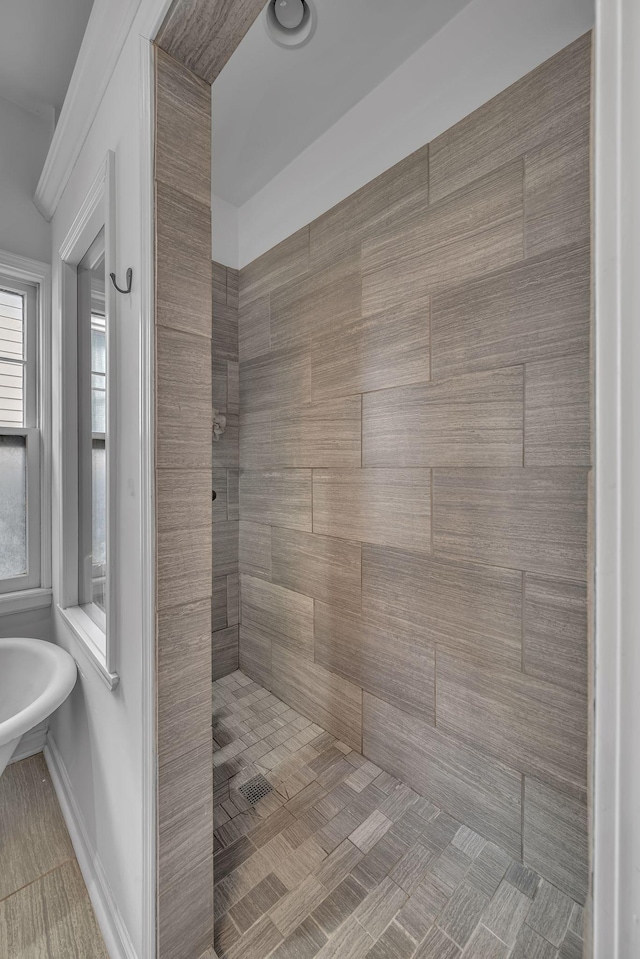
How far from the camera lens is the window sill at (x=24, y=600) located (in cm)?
170

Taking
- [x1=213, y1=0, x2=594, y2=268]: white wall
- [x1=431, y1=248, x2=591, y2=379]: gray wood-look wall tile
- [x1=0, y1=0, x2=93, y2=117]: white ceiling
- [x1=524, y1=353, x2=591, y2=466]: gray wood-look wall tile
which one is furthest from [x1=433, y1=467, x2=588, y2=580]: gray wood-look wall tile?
[x1=0, y1=0, x2=93, y2=117]: white ceiling

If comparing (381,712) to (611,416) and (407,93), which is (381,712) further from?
(407,93)

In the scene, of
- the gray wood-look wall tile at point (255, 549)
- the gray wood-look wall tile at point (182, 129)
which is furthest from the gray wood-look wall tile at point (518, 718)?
the gray wood-look wall tile at point (182, 129)

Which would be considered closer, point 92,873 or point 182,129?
point 182,129

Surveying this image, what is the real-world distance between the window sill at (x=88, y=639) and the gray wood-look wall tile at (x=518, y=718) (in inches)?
40.8

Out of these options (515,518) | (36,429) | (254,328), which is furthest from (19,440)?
(515,518)

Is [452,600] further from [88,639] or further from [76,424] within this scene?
[76,424]

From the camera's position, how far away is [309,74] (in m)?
1.56

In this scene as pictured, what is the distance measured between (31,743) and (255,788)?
1.06 metres

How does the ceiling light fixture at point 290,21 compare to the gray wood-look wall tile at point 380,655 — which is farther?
the gray wood-look wall tile at point 380,655

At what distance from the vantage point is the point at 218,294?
2.29 metres

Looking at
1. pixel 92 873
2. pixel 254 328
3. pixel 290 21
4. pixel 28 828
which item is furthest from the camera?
pixel 254 328

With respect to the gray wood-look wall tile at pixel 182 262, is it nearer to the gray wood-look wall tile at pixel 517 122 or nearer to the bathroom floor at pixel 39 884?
the gray wood-look wall tile at pixel 517 122

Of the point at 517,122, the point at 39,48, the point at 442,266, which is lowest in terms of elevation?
the point at 442,266
